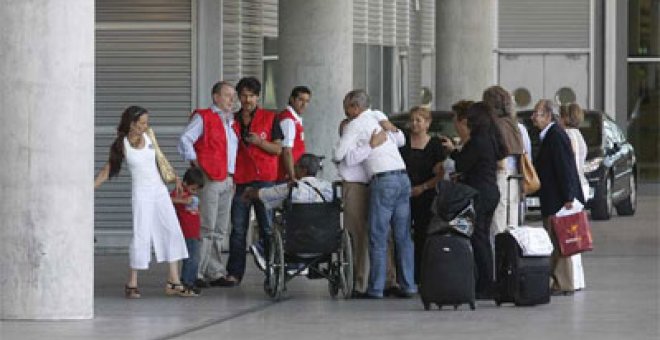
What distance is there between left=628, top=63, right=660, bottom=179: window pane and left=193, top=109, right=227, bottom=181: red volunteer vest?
26477mm

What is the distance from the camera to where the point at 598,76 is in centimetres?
4494

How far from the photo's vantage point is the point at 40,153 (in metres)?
15.9

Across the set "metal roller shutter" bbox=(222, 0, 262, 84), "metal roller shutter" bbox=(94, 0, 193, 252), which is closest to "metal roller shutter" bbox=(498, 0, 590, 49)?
"metal roller shutter" bbox=(222, 0, 262, 84)

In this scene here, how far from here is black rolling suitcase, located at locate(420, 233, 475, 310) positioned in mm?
17031

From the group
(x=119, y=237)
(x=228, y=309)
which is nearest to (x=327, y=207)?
(x=228, y=309)

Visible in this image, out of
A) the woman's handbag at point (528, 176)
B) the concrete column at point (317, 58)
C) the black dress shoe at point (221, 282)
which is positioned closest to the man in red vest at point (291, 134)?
the black dress shoe at point (221, 282)

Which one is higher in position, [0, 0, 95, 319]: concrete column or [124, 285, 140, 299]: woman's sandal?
[0, 0, 95, 319]: concrete column

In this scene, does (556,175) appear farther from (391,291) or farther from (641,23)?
(641,23)

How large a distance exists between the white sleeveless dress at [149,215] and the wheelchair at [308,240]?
81cm

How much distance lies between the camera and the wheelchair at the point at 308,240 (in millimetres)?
18000

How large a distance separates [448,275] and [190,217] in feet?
9.08

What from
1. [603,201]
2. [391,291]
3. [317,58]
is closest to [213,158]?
[391,291]

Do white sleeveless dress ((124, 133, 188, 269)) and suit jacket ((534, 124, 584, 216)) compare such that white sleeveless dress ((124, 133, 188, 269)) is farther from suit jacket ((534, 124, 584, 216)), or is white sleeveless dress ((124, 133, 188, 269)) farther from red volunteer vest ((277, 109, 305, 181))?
suit jacket ((534, 124, 584, 216))

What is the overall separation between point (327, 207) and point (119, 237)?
19.8 feet
